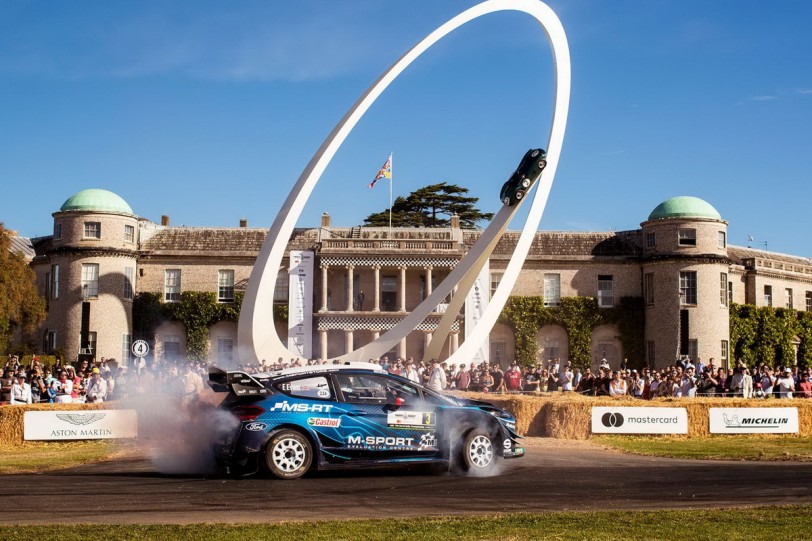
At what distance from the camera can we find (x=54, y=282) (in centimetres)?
5741

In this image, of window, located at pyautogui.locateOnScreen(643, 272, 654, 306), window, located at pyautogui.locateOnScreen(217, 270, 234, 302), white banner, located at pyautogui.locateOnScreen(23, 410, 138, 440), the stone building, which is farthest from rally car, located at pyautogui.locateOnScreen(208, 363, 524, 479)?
window, located at pyautogui.locateOnScreen(643, 272, 654, 306)

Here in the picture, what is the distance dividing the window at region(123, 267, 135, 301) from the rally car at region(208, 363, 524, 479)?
44.7m

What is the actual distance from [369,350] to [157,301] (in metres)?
25.8

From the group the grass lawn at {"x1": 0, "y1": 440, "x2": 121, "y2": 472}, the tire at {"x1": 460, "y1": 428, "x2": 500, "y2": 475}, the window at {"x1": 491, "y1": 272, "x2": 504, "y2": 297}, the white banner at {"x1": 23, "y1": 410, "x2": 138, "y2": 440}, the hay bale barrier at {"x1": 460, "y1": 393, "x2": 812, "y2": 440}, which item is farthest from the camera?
the window at {"x1": 491, "y1": 272, "x2": 504, "y2": 297}

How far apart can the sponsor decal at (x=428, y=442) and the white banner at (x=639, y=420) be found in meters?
9.63

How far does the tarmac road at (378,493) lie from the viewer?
11.4 meters

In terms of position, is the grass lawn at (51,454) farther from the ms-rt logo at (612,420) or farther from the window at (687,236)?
the window at (687,236)

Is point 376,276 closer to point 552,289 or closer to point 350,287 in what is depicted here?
point 350,287

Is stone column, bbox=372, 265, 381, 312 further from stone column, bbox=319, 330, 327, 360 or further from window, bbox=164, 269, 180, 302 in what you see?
window, bbox=164, 269, 180, 302

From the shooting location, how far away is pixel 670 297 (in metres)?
57.5

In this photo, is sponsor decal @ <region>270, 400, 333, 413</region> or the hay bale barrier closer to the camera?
sponsor decal @ <region>270, 400, 333, 413</region>

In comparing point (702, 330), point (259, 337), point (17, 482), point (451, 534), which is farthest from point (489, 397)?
point (702, 330)

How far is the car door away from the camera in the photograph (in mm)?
14734

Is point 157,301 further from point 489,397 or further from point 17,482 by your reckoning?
point 17,482
